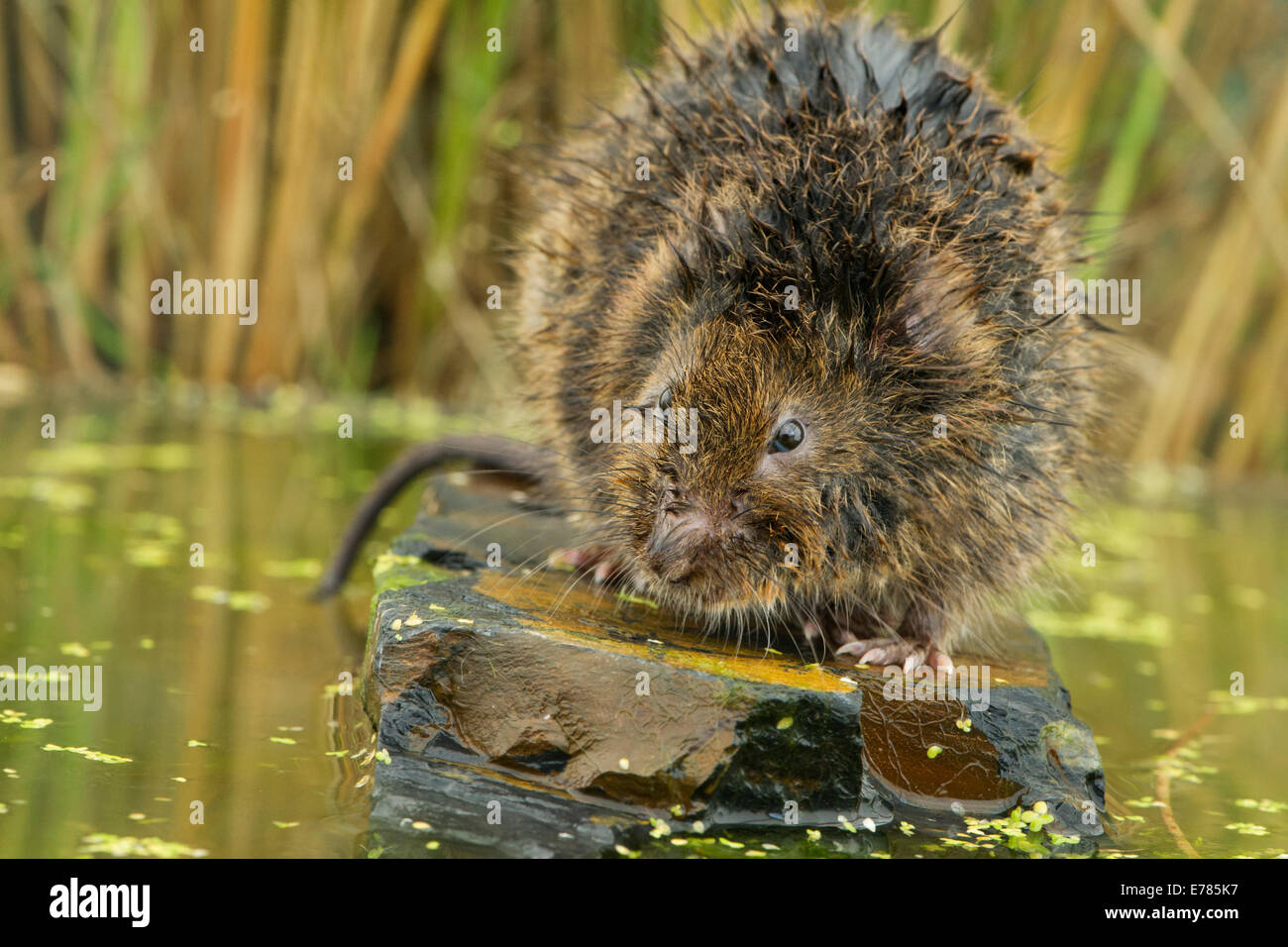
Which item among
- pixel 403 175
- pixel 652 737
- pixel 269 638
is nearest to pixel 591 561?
pixel 269 638

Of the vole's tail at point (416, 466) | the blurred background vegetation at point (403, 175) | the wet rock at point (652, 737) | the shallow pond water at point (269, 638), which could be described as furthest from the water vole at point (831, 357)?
the blurred background vegetation at point (403, 175)

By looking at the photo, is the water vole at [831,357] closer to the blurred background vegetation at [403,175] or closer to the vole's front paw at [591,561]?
the vole's front paw at [591,561]

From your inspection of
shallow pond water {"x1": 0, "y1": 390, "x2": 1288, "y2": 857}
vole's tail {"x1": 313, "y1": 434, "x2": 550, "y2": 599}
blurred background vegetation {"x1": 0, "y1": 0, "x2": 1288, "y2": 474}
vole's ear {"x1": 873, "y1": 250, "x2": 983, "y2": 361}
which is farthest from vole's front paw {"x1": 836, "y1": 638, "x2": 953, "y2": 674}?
blurred background vegetation {"x1": 0, "y1": 0, "x2": 1288, "y2": 474}

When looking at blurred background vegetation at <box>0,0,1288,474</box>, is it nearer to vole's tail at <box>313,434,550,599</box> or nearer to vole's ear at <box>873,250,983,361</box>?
vole's tail at <box>313,434,550,599</box>

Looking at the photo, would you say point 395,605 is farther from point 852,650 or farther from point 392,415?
point 392,415
